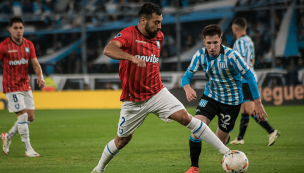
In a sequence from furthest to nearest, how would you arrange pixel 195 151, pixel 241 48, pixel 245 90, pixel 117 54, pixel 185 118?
pixel 241 48, pixel 245 90, pixel 195 151, pixel 185 118, pixel 117 54

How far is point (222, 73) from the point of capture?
5375 mm

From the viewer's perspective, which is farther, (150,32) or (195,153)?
(195,153)

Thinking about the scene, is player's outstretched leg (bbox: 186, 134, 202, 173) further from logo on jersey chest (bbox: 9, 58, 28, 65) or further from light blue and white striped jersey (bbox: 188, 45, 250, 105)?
logo on jersey chest (bbox: 9, 58, 28, 65)

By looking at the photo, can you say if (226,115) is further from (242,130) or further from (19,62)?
(19,62)

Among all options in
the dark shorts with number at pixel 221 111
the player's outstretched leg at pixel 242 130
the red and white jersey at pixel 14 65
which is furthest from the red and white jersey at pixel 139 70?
the player's outstretched leg at pixel 242 130

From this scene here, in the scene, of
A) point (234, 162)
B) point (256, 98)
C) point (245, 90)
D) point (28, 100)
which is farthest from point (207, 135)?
point (28, 100)

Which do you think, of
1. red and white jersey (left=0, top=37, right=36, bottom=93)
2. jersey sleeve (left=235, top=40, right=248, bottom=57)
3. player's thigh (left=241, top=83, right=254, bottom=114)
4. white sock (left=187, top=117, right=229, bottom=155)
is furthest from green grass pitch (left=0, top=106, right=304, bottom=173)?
jersey sleeve (left=235, top=40, right=248, bottom=57)

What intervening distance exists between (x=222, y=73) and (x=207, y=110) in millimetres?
568

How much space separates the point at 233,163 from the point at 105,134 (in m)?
5.38

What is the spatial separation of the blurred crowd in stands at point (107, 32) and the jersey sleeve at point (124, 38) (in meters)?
12.3

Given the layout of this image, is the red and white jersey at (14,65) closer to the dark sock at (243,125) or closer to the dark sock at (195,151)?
the dark sock at (195,151)

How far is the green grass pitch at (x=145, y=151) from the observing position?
213 inches

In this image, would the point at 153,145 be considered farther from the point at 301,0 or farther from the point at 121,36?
the point at 301,0

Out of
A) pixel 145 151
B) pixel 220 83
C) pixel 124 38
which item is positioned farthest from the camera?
pixel 145 151
